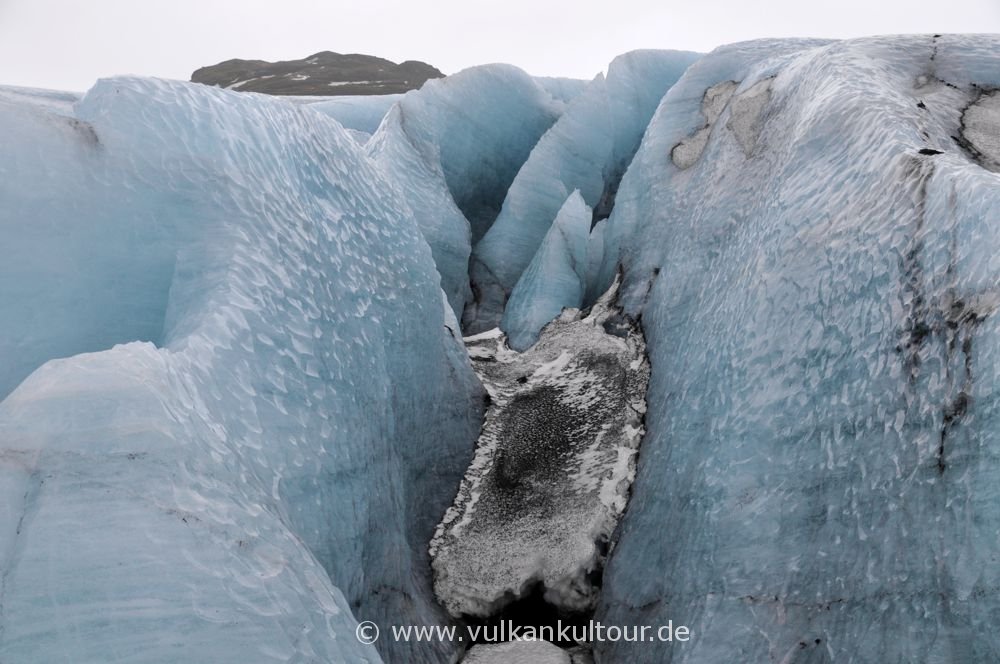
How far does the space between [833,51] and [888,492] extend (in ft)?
6.51

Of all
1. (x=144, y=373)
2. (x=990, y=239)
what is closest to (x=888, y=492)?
(x=990, y=239)

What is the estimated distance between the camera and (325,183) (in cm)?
289

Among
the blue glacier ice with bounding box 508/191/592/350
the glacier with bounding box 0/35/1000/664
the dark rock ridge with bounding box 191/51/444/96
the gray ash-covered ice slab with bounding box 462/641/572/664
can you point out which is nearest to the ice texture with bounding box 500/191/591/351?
the blue glacier ice with bounding box 508/191/592/350

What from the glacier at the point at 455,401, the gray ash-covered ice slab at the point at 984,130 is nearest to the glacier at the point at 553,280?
the glacier at the point at 455,401

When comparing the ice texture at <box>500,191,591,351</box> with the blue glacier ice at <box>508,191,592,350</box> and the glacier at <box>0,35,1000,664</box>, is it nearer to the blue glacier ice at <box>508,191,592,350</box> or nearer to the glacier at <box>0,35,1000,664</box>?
the blue glacier ice at <box>508,191,592,350</box>

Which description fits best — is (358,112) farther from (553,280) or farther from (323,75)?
(323,75)

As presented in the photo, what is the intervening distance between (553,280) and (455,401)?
5.13 feet

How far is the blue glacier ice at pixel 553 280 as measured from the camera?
4719mm

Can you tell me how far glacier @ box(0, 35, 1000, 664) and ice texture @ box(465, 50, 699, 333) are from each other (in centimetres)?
179

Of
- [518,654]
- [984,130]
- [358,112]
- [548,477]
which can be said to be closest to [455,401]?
[548,477]

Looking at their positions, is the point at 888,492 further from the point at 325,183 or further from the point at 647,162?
the point at 647,162

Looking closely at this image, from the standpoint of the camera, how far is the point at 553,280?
488cm

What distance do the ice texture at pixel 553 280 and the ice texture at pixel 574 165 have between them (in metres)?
0.40

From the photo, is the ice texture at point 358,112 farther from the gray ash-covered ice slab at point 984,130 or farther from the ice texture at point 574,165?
the gray ash-covered ice slab at point 984,130
